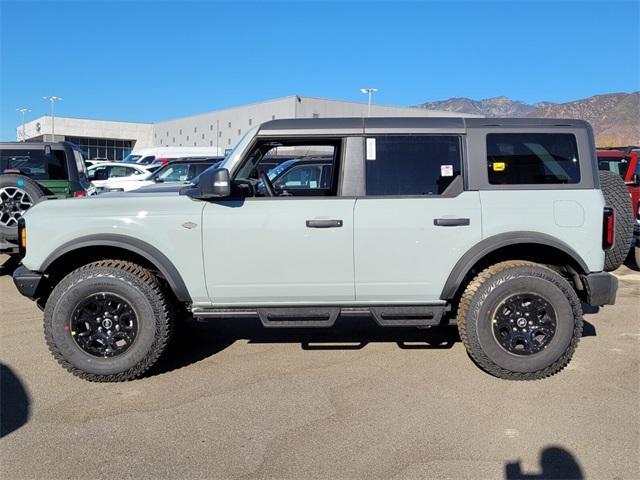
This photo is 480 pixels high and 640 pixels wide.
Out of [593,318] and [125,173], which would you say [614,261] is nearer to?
[593,318]

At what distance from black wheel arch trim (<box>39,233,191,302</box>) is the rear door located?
55.5 inches

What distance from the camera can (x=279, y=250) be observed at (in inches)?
165

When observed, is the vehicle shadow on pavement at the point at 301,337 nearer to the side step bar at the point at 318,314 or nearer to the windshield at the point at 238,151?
the side step bar at the point at 318,314

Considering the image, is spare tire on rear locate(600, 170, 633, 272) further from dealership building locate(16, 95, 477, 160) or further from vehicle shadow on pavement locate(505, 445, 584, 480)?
dealership building locate(16, 95, 477, 160)

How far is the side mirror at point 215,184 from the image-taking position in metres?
4.07

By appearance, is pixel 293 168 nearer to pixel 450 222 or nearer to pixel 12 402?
pixel 450 222

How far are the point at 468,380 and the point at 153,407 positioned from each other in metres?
2.35

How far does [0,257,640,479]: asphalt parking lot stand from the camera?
3.13 meters

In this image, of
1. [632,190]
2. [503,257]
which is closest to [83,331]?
[503,257]

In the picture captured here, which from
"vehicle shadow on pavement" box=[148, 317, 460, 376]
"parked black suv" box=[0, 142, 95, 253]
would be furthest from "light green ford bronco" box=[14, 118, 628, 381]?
"parked black suv" box=[0, 142, 95, 253]

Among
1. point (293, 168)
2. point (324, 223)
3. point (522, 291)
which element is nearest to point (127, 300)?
point (324, 223)

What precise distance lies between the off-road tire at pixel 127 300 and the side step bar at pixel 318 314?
335 mm

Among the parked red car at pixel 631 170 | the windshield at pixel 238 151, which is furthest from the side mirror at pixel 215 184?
the parked red car at pixel 631 170

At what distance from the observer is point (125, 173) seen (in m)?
18.2
